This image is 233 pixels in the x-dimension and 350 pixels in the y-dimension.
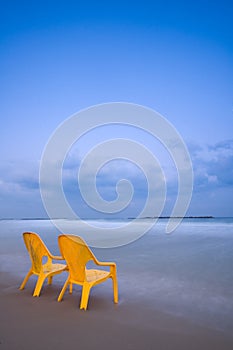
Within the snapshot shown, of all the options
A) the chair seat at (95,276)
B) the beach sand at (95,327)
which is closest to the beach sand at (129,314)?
the beach sand at (95,327)

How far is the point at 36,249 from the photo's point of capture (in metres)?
4.32

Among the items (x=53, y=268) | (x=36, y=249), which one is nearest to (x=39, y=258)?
(x=36, y=249)

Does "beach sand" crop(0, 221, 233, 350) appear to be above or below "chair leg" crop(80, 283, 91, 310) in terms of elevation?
below

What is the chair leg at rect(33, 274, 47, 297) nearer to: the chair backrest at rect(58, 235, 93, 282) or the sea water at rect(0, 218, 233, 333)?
the chair backrest at rect(58, 235, 93, 282)

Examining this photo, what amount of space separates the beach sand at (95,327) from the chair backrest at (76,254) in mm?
493

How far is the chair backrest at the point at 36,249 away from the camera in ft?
13.8

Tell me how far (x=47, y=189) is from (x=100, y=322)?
46.0 ft

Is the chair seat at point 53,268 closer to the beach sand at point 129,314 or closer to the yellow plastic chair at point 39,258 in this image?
the yellow plastic chair at point 39,258

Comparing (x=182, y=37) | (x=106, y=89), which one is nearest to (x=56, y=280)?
(x=182, y=37)

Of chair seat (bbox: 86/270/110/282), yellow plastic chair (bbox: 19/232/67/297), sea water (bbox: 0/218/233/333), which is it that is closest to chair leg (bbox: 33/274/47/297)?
yellow plastic chair (bbox: 19/232/67/297)

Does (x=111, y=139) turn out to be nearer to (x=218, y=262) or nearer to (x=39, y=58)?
(x=39, y=58)

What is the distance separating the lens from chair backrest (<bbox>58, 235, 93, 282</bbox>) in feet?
12.3

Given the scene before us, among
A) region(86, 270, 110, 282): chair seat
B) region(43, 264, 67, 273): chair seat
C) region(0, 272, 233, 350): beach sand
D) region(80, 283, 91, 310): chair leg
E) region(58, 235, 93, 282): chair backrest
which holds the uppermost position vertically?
region(58, 235, 93, 282): chair backrest

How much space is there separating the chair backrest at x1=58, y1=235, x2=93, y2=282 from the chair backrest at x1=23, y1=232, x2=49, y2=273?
0.56 m
